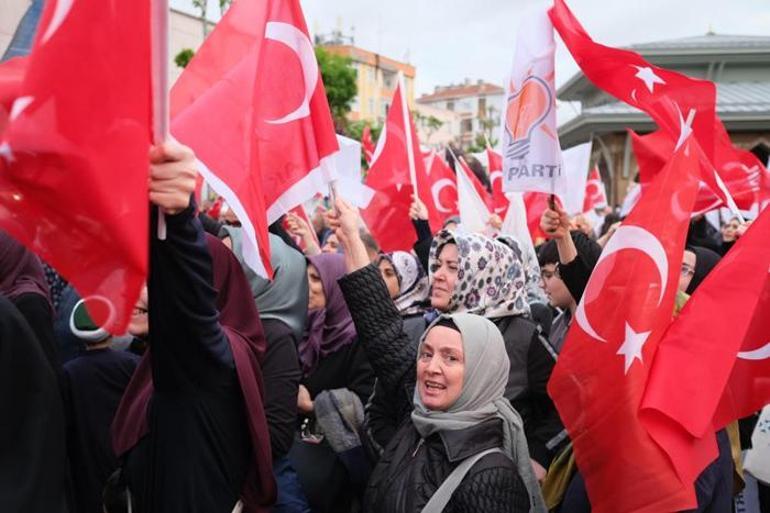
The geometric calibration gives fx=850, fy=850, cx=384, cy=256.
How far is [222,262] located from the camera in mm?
2662

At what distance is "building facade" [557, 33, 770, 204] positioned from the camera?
90.0 feet

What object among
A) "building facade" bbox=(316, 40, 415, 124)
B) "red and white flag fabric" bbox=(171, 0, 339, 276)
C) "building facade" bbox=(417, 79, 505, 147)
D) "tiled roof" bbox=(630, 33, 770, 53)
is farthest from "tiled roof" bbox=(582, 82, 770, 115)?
"building facade" bbox=(417, 79, 505, 147)

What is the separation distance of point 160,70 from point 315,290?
9.13 feet

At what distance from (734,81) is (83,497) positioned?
108 feet

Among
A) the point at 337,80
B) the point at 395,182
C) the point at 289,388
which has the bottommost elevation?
the point at 289,388

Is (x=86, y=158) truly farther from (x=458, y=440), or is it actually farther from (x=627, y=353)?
(x=627, y=353)

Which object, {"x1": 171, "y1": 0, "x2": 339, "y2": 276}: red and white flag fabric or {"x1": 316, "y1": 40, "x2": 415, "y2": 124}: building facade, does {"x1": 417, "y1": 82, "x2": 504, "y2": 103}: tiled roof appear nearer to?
{"x1": 316, "y1": 40, "x2": 415, "y2": 124}: building facade

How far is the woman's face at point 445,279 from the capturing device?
3828 mm

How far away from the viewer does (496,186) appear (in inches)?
342

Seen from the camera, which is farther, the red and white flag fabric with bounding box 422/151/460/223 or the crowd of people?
the red and white flag fabric with bounding box 422/151/460/223

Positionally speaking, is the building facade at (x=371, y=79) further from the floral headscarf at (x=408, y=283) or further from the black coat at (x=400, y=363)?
the black coat at (x=400, y=363)

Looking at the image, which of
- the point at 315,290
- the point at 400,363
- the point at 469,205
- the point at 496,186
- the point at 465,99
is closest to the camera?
the point at 400,363

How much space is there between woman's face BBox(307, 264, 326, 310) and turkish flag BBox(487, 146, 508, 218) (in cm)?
387

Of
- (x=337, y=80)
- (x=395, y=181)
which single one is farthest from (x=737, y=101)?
(x=395, y=181)
